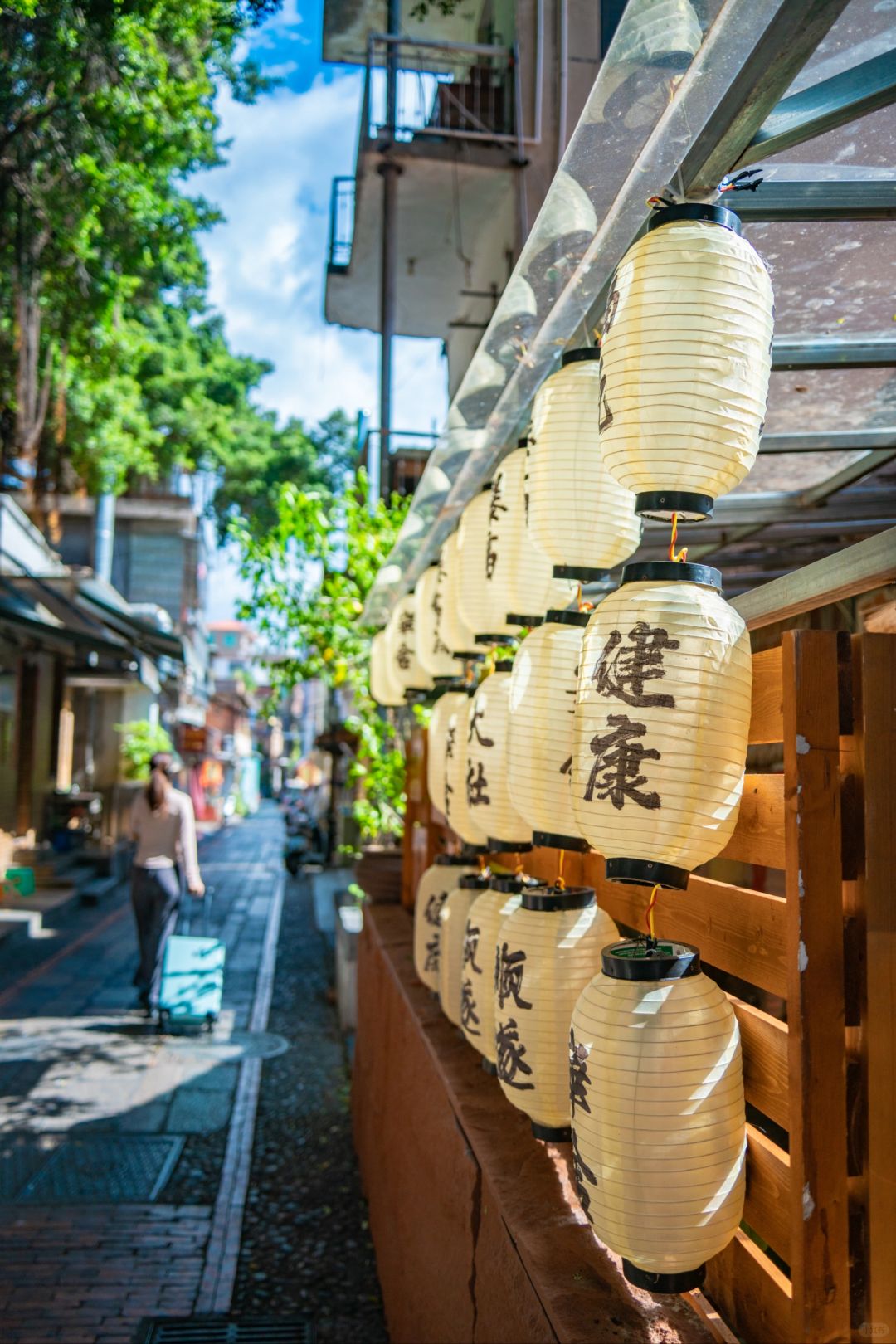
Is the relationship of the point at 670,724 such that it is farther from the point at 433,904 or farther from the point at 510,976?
the point at 433,904

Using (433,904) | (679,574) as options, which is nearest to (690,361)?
(679,574)

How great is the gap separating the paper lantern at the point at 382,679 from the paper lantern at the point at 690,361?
402 cm

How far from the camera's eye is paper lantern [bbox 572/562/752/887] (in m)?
1.89

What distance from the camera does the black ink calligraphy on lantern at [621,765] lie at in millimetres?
1923

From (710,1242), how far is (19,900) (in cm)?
1519

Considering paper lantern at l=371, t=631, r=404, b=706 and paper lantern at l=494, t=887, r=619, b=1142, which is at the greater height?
paper lantern at l=371, t=631, r=404, b=706

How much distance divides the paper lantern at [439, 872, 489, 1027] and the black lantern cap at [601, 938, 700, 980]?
1710mm

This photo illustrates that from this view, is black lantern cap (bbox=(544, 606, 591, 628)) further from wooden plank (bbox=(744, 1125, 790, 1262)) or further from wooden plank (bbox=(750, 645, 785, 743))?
wooden plank (bbox=(744, 1125, 790, 1262))

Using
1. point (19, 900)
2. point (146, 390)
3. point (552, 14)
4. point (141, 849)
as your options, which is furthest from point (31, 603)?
point (146, 390)

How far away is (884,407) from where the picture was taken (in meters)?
5.14

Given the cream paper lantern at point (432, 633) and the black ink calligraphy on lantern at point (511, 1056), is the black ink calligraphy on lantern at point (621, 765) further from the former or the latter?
the cream paper lantern at point (432, 633)

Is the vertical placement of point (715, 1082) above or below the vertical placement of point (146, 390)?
below

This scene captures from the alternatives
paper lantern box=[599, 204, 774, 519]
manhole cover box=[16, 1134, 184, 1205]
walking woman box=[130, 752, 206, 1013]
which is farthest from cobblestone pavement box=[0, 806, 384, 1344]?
paper lantern box=[599, 204, 774, 519]

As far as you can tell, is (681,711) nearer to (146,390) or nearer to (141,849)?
(141,849)
